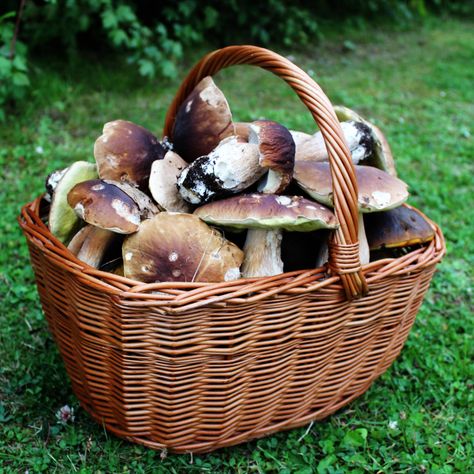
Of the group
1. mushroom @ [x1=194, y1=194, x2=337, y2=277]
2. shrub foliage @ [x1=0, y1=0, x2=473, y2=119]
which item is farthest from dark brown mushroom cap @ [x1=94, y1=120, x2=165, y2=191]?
shrub foliage @ [x1=0, y1=0, x2=473, y2=119]

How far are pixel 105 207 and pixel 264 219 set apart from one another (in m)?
0.36

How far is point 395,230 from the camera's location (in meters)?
1.53

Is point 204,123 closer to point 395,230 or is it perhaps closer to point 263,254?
point 263,254

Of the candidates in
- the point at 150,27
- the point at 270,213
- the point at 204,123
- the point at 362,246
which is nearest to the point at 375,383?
the point at 362,246

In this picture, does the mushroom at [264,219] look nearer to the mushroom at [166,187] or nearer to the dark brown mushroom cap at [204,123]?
the mushroom at [166,187]

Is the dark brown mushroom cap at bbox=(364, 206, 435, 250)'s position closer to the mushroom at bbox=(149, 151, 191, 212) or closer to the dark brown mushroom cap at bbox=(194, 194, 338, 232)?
the dark brown mushroom cap at bbox=(194, 194, 338, 232)

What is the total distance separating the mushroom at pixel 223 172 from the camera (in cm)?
135

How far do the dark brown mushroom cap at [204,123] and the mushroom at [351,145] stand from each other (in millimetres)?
220

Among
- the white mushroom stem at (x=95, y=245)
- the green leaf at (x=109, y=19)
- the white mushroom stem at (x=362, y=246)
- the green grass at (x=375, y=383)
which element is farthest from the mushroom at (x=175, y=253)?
the green leaf at (x=109, y=19)

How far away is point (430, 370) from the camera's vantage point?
182cm

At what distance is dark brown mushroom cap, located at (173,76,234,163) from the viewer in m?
1.55

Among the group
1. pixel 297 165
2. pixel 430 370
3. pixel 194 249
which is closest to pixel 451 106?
pixel 430 370

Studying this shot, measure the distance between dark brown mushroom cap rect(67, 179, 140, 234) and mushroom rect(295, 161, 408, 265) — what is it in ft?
1.37

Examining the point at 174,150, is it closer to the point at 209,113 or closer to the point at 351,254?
the point at 209,113
